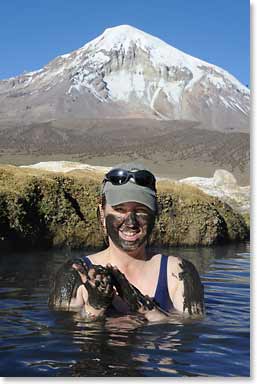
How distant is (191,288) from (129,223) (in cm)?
69

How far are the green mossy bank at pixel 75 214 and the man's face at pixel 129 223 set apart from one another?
9.39 meters

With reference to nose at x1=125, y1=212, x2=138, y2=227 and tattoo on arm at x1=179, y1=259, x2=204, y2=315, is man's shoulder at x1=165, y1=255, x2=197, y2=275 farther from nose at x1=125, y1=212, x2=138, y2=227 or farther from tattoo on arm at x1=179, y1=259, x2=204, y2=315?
nose at x1=125, y1=212, x2=138, y2=227

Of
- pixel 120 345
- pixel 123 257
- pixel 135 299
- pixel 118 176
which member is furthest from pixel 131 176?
pixel 120 345

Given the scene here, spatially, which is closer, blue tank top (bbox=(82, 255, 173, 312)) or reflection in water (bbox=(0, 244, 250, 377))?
reflection in water (bbox=(0, 244, 250, 377))

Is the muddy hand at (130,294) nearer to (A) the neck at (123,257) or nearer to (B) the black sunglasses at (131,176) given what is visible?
(A) the neck at (123,257)

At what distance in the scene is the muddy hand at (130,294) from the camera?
4.75m

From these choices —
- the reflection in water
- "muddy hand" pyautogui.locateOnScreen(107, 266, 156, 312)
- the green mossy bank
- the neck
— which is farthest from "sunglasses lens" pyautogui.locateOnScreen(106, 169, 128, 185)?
the green mossy bank

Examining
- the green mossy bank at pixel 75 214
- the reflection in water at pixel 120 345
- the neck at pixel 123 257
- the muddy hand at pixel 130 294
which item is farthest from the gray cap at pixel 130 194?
the green mossy bank at pixel 75 214

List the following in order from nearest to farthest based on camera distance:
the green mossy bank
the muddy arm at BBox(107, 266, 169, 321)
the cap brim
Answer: the cap brim
the muddy arm at BBox(107, 266, 169, 321)
the green mossy bank

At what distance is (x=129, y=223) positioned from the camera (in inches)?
183

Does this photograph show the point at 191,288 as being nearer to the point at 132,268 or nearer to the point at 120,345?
the point at 132,268

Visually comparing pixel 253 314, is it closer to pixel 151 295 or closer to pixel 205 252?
pixel 151 295

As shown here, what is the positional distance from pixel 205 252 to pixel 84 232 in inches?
112

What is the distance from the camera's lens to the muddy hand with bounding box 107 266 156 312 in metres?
4.75
